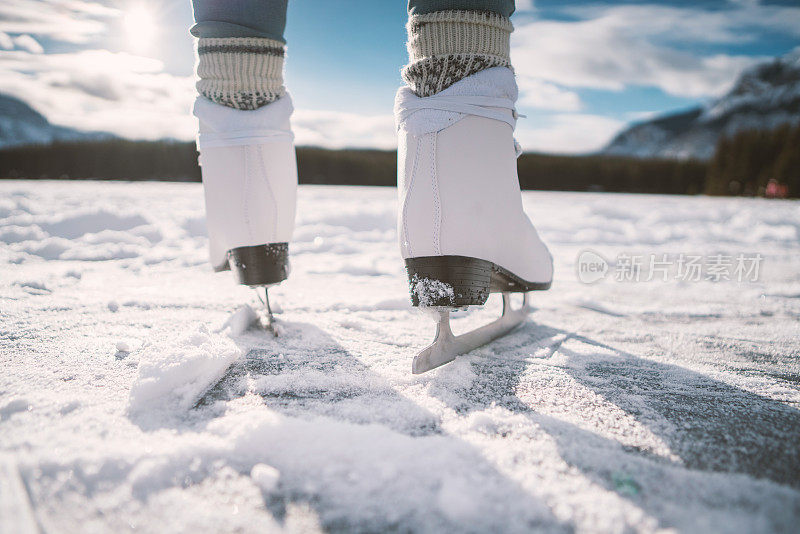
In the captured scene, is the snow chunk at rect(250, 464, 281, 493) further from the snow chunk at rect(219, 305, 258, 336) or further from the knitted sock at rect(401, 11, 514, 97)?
the knitted sock at rect(401, 11, 514, 97)

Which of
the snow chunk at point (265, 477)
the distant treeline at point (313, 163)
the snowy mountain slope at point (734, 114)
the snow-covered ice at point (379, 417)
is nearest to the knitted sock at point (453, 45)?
the snow-covered ice at point (379, 417)

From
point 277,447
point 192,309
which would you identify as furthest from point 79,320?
point 277,447

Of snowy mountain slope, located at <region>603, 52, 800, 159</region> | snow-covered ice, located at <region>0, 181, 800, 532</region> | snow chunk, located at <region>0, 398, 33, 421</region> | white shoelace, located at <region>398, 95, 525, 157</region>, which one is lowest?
snow-covered ice, located at <region>0, 181, 800, 532</region>

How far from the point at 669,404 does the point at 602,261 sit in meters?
1.40

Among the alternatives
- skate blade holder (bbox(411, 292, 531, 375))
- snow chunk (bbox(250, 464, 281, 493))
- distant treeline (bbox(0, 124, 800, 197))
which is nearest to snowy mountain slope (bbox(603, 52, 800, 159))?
distant treeline (bbox(0, 124, 800, 197))

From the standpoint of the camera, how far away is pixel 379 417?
0.65 metres

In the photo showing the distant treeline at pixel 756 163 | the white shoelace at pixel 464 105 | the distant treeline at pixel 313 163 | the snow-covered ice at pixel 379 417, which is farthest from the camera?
the distant treeline at pixel 313 163

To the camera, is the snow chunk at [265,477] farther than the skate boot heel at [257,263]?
No

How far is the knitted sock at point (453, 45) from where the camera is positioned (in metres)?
0.84

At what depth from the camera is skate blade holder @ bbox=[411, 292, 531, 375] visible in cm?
84

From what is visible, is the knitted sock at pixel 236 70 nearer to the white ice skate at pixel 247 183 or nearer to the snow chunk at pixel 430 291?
the white ice skate at pixel 247 183

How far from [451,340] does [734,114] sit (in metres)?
106

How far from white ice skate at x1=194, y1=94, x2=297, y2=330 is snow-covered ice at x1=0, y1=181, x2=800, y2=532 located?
0.51 ft

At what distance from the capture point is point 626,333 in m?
1.18
